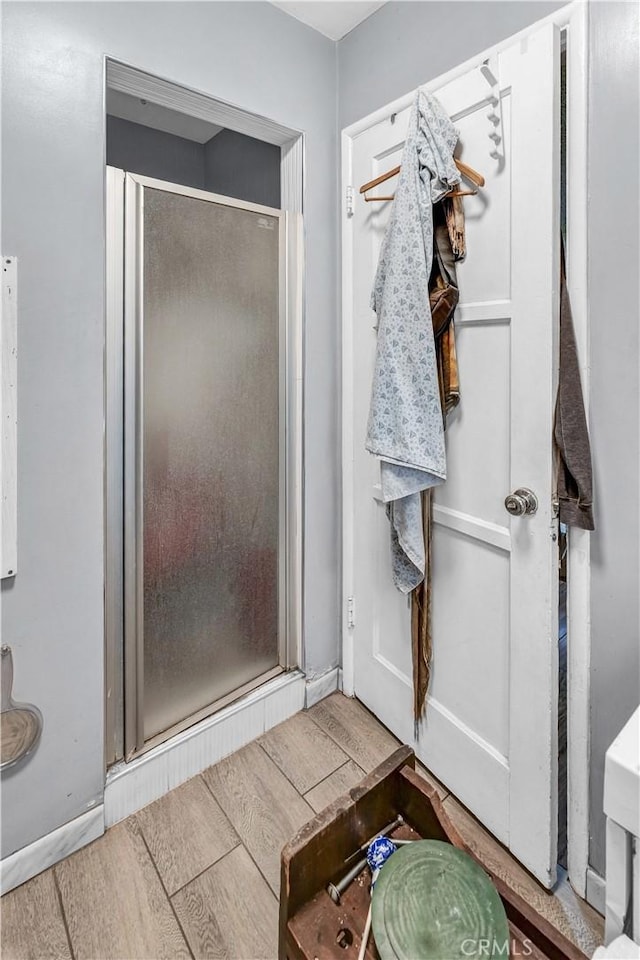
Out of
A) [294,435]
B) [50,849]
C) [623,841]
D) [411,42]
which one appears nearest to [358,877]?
[623,841]

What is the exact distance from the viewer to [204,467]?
1.69m

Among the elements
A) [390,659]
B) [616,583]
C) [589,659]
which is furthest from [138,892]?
[616,583]

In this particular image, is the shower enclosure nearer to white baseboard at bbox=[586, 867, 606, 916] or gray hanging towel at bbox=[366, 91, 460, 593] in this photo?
gray hanging towel at bbox=[366, 91, 460, 593]

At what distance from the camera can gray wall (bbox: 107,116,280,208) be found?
2383 mm

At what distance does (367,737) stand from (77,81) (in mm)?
2160

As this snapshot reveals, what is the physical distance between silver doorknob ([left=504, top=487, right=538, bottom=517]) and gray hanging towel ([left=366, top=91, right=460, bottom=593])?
8.0 inches

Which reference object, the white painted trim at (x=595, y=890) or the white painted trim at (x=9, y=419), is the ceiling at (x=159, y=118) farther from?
the white painted trim at (x=595, y=890)

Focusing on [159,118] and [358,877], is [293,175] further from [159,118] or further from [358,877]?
[358,877]

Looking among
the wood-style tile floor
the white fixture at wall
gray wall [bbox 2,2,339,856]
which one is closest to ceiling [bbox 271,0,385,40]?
gray wall [bbox 2,2,339,856]

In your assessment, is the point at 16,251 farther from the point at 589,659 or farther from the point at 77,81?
the point at 589,659

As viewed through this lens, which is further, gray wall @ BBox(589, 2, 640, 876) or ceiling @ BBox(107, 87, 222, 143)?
ceiling @ BBox(107, 87, 222, 143)

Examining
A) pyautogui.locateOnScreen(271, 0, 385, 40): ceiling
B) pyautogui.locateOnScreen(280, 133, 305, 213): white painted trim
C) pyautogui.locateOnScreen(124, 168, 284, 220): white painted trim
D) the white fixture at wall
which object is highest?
pyautogui.locateOnScreen(271, 0, 385, 40): ceiling

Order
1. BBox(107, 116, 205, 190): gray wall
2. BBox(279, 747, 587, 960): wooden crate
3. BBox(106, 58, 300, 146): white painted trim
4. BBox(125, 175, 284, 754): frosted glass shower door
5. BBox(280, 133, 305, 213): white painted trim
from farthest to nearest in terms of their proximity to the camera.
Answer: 1. BBox(107, 116, 205, 190): gray wall
2. BBox(280, 133, 305, 213): white painted trim
3. BBox(125, 175, 284, 754): frosted glass shower door
4. BBox(106, 58, 300, 146): white painted trim
5. BBox(279, 747, 587, 960): wooden crate

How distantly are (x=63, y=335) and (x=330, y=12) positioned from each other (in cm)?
144
